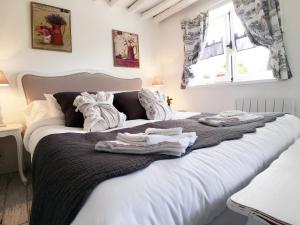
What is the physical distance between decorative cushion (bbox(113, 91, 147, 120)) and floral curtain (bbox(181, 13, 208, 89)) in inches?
53.1

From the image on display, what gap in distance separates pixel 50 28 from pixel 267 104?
2.94 meters

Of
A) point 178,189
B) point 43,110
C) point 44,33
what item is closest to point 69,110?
point 43,110

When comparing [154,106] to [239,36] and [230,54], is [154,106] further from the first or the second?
[239,36]

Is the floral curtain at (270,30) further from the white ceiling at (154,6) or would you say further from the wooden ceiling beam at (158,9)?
the wooden ceiling beam at (158,9)

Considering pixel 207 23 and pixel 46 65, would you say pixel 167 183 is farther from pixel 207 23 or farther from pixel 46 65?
pixel 207 23

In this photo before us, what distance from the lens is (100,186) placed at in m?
0.68

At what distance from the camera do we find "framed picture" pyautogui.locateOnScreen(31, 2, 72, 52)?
8.64 feet

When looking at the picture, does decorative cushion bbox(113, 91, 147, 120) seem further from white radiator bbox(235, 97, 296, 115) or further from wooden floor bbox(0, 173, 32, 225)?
white radiator bbox(235, 97, 296, 115)

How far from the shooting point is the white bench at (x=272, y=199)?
0.59 m

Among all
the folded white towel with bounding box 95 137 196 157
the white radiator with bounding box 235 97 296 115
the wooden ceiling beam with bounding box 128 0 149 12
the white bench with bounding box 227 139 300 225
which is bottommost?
the white bench with bounding box 227 139 300 225

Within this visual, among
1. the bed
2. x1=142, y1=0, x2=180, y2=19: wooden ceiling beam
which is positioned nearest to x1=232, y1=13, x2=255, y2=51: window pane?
x1=142, y1=0, x2=180, y2=19: wooden ceiling beam

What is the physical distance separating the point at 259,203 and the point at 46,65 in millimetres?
2830

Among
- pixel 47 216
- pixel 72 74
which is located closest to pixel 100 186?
pixel 47 216

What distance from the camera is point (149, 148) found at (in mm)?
944
